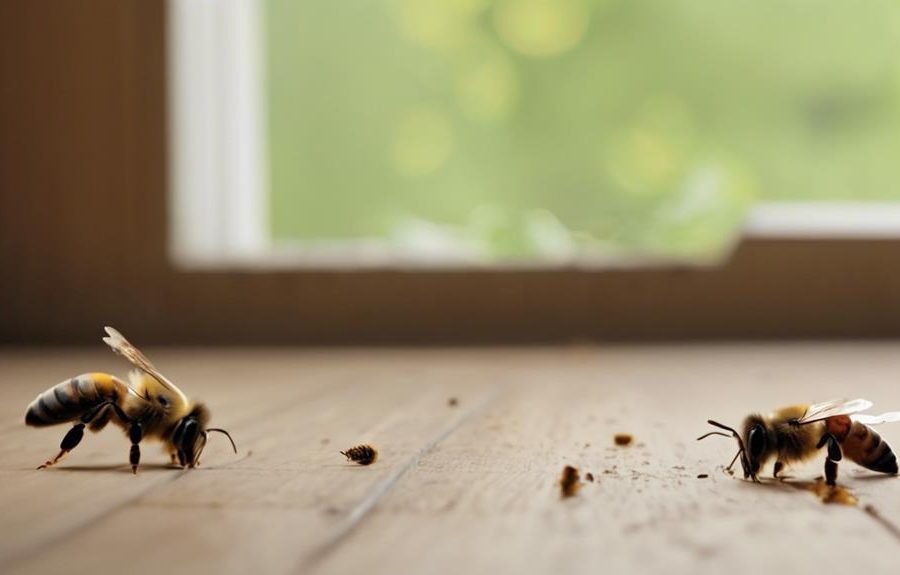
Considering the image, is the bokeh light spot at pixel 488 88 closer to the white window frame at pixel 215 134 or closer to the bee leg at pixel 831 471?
the white window frame at pixel 215 134

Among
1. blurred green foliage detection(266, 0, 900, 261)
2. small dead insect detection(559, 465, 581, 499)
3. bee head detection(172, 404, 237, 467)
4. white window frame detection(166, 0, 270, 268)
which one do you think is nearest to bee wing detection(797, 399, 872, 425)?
small dead insect detection(559, 465, 581, 499)

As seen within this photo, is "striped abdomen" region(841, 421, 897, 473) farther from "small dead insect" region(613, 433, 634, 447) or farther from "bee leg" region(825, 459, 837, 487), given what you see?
"small dead insect" region(613, 433, 634, 447)

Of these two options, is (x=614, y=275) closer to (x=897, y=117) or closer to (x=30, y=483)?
(x=897, y=117)

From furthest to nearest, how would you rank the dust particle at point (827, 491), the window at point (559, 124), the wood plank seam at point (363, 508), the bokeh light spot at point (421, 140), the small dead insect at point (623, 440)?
the bokeh light spot at point (421, 140) < the window at point (559, 124) < the small dead insect at point (623, 440) < the dust particle at point (827, 491) < the wood plank seam at point (363, 508)

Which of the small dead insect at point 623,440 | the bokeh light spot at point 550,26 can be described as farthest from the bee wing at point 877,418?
→ the bokeh light spot at point 550,26

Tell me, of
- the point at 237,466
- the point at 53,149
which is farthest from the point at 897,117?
the point at 237,466
